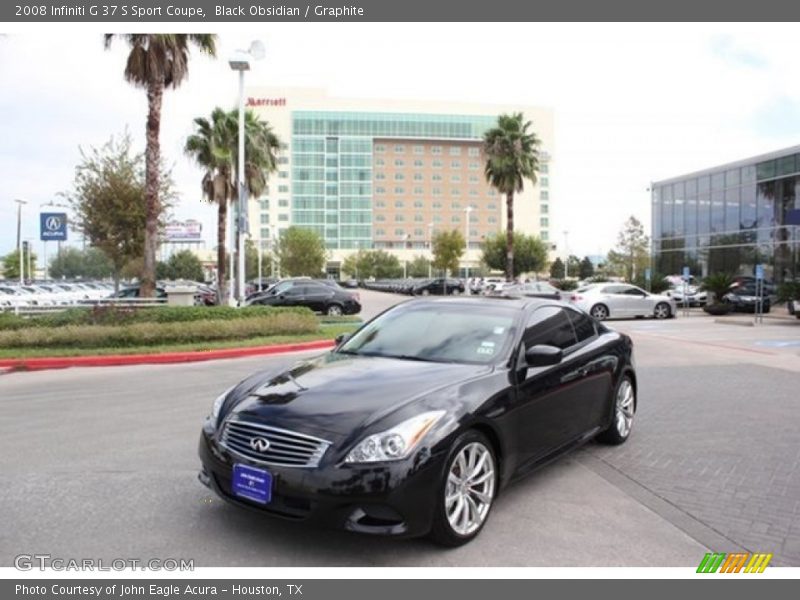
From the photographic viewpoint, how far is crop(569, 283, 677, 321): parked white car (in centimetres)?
2486

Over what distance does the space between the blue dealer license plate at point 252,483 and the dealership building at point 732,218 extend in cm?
3271

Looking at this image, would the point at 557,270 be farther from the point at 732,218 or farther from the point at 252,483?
the point at 252,483

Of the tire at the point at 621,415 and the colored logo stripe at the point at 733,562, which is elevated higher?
the tire at the point at 621,415

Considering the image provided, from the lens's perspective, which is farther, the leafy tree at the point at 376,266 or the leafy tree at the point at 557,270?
the leafy tree at the point at 376,266

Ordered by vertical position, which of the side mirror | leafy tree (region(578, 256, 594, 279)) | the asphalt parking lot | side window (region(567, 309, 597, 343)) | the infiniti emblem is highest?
leafy tree (region(578, 256, 594, 279))

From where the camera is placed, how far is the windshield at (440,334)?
486cm

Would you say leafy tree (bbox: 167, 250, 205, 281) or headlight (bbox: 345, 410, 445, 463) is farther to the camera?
leafy tree (bbox: 167, 250, 205, 281)

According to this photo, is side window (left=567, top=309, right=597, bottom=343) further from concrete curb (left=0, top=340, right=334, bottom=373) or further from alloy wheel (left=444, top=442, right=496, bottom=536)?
concrete curb (left=0, top=340, right=334, bottom=373)

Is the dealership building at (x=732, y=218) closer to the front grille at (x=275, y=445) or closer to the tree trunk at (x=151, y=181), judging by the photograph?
the tree trunk at (x=151, y=181)

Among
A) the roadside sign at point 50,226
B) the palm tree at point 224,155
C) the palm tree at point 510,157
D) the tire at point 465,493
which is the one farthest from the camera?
the palm tree at point 510,157

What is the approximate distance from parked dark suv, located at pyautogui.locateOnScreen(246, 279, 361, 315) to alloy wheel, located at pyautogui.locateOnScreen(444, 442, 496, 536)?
825 inches

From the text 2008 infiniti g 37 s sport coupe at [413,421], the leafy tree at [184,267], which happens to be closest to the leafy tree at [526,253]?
the leafy tree at [184,267]

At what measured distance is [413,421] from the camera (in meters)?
3.77

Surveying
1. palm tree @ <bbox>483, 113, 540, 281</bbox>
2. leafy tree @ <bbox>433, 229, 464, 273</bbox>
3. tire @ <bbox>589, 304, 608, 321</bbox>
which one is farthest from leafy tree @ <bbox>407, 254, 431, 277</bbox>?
tire @ <bbox>589, 304, 608, 321</bbox>
